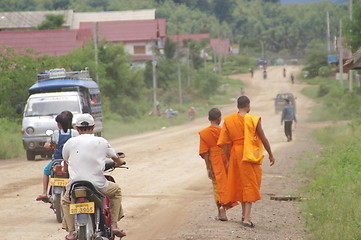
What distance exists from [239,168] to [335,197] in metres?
3.18

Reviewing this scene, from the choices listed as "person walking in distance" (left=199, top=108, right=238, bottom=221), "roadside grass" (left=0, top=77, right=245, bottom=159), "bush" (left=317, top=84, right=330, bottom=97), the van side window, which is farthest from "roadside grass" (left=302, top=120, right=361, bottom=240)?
"bush" (left=317, top=84, right=330, bottom=97)

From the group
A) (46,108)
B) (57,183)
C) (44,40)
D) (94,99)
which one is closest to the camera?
(57,183)

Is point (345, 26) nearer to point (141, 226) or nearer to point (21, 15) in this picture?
point (141, 226)

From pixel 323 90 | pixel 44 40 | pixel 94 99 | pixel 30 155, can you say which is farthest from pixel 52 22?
pixel 30 155

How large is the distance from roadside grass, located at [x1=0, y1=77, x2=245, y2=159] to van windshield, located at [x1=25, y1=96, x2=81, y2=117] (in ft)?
7.43

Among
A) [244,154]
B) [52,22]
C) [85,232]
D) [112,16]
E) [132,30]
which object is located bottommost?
[85,232]

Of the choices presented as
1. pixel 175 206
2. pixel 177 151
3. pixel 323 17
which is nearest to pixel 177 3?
pixel 323 17

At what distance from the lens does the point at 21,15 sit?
300ft

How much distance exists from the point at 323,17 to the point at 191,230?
156262 millimetres

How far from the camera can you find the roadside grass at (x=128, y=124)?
83.7 feet

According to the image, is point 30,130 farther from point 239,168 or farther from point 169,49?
point 169,49

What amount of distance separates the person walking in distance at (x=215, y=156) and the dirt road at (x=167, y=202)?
38 centimetres

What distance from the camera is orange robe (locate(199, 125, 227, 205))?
1060 centimetres

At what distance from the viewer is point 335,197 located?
1280 centimetres
